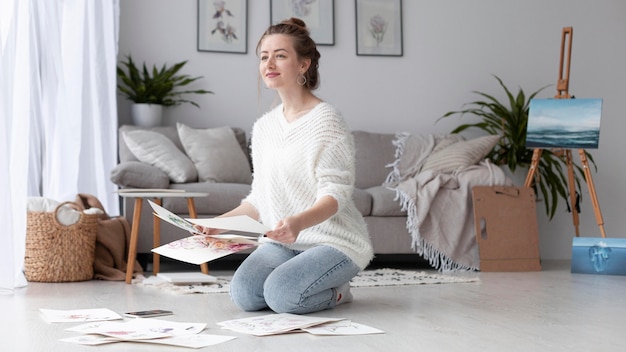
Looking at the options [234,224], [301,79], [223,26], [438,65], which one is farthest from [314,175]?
[438,65]

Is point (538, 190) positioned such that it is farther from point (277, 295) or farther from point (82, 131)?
point (277, 295)

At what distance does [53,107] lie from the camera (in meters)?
4.07

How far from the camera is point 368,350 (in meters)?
2.11

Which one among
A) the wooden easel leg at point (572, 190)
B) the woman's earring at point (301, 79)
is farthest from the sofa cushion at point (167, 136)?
the woman's earring at point (301, 79)

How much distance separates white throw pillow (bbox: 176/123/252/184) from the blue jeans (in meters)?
2.00

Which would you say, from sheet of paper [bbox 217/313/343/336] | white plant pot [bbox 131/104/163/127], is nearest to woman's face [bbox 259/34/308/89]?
sheet of paper [bbox 217/313/343/336]

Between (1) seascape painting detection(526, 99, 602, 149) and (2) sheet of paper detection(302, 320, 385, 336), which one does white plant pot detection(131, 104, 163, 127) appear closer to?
(1) seascape painting detection(526, 99, 602, 149)

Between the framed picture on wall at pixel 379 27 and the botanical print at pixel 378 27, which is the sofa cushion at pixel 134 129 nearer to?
the framed picture on wall at pixel 379 27

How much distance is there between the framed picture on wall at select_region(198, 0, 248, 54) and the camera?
5.55 meters

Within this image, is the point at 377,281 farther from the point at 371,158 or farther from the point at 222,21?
the point at 222,21

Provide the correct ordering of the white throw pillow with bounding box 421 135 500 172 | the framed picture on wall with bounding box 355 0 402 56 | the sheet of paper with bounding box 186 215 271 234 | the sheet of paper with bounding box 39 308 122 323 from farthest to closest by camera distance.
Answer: the framed picture on wall with bounding box 355 0 402 56 < the white throw pillow with bounding box 421 135 500 172 < the sheet of paper with bounding box 39 308 122 323 < the sheet of paper with bounding box 186 215 271 234

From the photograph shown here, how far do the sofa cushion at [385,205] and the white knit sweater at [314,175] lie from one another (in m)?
1.84

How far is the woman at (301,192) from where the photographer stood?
2.73 m

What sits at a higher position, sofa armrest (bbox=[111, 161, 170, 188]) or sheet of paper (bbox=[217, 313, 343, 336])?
sofa armrest (bbox=[111, 161, 170, 188])
